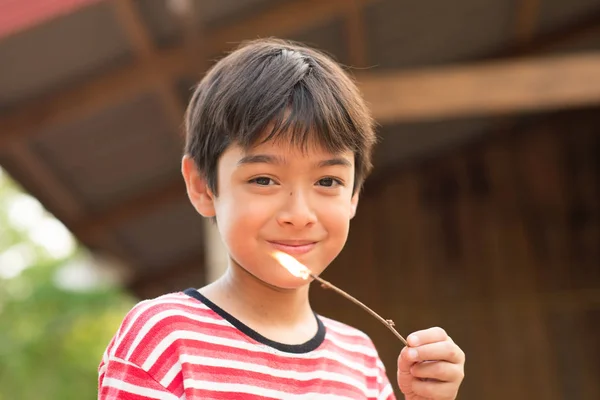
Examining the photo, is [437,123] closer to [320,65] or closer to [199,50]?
[199,50]

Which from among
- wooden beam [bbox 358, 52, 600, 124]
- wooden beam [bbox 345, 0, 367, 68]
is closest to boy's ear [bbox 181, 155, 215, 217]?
wooden beam [bbox 358, 52, 600, 124]

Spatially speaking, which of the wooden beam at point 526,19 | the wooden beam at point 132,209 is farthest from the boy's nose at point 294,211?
the wooden beam at point 132,209

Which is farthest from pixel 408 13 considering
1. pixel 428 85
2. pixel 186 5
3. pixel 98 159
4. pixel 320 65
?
pixel 320 65

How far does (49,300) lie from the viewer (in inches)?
486

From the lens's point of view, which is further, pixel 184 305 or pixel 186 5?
pixel 186 5

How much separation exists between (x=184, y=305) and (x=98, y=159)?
14.4 feet

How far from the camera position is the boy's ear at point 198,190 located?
5.17 feet

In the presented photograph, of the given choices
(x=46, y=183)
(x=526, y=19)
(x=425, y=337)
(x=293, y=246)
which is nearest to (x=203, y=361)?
(x=293, y=246)

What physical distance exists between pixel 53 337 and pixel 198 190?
11140 millimetres

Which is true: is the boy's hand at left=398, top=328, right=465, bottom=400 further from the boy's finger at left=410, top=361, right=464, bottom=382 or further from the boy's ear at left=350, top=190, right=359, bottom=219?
the boy's ear at left=350, top=190, right=359, bottom=219

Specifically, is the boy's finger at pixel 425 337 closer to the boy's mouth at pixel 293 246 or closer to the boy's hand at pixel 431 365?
the boy's hand at pixel 431 365

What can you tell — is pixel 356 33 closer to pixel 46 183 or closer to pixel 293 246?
pixel 46 183

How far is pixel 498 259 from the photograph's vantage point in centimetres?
746

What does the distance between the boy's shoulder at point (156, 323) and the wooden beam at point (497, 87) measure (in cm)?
310
